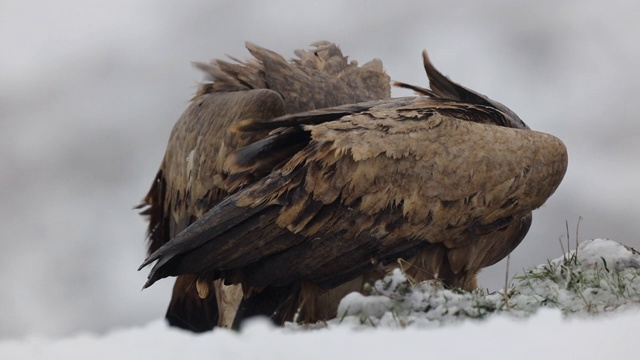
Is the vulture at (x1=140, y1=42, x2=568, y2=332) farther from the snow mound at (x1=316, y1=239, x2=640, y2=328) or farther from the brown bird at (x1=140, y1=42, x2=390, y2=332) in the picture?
the brown bird at (x1=140, y1=42, x2=390, y2=332)

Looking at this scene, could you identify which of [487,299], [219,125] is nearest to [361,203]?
[487,299]

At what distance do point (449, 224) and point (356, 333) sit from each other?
1.84m

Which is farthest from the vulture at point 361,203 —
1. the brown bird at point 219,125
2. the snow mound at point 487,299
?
the brown bird at point 219,125

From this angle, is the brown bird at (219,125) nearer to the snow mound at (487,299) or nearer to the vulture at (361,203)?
the vulture at (361,203)

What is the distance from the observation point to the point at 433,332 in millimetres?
5398

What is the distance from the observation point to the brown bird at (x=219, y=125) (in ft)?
28.1

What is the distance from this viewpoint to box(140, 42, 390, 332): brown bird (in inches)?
338

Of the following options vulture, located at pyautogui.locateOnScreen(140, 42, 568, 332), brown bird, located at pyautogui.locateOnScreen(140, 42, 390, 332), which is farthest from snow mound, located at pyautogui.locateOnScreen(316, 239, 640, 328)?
brown bird, located at pyautogui.locateOnScreen(140, 42, 390, 332)

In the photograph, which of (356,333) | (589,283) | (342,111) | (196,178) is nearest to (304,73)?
(196,178)

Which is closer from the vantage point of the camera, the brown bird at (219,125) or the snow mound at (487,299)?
the snow mound at (487,299)

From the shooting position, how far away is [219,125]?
28.7 feet

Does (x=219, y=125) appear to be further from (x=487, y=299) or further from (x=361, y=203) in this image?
(x=487, y=299)

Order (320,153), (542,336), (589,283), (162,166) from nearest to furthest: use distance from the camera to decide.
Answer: (542,336)
(589,283)
(320,153)
(162,166)

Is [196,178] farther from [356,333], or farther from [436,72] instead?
[356,333]
